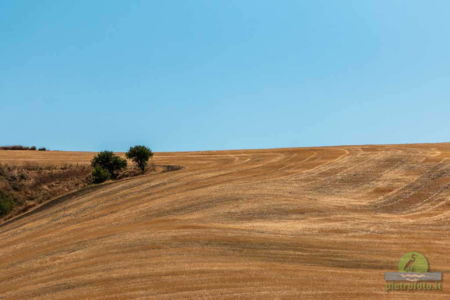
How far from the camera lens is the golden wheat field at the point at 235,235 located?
1825 cm

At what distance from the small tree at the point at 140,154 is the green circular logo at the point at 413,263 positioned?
30.5 m

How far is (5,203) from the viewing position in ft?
133

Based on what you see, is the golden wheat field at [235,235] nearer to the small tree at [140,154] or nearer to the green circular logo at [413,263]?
the green circular logo at [413,263]

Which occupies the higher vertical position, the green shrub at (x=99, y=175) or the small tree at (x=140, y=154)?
the small tree at (x=140, y=154)

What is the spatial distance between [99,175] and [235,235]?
2391 cm

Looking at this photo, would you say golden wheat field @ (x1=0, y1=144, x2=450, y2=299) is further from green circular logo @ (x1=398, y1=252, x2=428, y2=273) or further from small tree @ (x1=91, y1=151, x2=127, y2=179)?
small tree @ (x1=91, y1=151, x2=127, y2=179)

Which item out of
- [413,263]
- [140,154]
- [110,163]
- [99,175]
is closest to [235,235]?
[413,263]

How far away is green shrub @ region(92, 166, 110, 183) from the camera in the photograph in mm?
43875

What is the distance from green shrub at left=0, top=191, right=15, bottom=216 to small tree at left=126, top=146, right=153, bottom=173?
11.4 m

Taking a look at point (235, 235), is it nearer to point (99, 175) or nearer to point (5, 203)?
point (99, 175)

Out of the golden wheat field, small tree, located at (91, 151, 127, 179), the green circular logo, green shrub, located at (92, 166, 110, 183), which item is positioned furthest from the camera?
small tree, located at (91, 151, 127, 179)

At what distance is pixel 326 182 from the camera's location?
37.4 m

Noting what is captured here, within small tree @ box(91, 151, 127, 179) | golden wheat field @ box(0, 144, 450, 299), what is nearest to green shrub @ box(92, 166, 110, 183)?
small tree @ box(91, 151, 127, 179)

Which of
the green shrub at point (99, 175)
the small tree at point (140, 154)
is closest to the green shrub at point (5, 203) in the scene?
the green shrub at point (99, 175)
